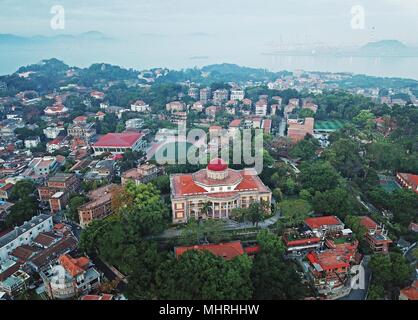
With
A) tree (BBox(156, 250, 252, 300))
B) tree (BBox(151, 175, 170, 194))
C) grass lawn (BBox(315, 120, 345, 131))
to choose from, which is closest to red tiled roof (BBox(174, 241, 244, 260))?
tree (BBox(156, 250, 252, 300))

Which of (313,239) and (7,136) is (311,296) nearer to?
(313,239)

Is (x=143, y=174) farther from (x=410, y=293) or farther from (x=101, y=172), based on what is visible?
(x=410, y=293)

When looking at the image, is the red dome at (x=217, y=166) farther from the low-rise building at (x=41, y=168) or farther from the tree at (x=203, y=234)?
the low-rise building at (x=41, y=168)

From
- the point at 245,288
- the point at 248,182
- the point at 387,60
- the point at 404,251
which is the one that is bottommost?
the point at 404,251

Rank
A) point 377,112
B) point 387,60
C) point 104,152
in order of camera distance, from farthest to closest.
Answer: point 387,60, point 377,112, point 104,152

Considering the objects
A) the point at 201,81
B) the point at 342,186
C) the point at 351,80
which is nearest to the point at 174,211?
the point at 342,186

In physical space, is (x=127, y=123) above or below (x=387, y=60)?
below

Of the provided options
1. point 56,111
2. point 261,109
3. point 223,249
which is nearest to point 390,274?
point 223,249

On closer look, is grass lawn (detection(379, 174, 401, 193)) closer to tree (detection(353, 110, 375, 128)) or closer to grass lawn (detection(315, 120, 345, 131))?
tree (detection(353, 110, 375, 128))
